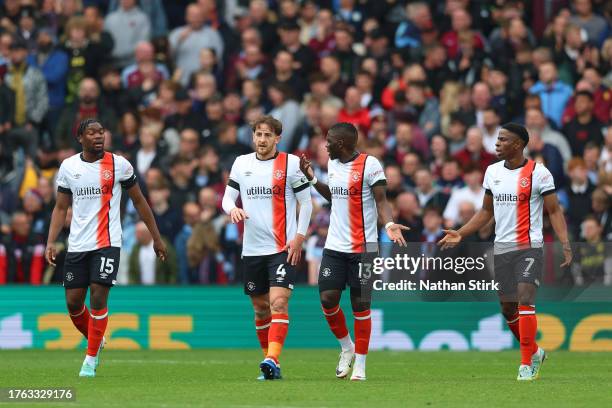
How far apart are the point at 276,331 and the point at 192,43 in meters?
13.7

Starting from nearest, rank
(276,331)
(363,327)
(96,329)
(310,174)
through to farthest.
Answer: (276,331) → (310,174) → (363,327) → (96,329)

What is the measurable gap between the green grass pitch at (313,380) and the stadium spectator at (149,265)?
2181 mm

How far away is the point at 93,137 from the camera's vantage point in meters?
15.5

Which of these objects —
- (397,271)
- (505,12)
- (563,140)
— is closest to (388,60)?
(505,12)

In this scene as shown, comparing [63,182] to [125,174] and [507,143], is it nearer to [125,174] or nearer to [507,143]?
[125,174]

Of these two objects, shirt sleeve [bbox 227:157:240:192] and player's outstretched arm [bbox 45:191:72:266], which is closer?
shirt sleeve [bbox 227:157:240:192]

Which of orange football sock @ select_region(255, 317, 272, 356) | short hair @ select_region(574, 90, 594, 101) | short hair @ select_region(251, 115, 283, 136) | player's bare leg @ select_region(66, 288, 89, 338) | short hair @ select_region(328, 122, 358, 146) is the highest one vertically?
short hair @ select_region(574, 90, 594, 101)

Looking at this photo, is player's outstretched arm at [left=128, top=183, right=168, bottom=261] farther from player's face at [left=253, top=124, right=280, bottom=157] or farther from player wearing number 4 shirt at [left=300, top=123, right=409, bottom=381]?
player wearing number 4 shirt at [left=300, top=123, right=409, bottom=381]

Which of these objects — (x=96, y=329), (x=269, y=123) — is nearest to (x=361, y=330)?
(x=269, y=123)

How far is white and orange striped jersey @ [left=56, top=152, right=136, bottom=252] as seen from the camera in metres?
15.6

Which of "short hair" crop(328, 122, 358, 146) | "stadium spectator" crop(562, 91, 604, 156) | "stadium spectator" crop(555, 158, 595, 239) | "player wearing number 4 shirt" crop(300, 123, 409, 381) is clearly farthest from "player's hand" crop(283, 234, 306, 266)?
"stadium spectator" crop(562, 91, 604, 156)

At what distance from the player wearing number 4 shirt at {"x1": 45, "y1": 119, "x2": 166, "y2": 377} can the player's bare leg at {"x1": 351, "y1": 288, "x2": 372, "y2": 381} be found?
6.84 feet

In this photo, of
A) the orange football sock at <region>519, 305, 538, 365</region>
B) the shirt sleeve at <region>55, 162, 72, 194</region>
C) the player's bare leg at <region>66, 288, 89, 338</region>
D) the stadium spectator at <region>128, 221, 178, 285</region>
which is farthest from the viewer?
the stadium spectator at <region>128, 221, 178, 285</region>

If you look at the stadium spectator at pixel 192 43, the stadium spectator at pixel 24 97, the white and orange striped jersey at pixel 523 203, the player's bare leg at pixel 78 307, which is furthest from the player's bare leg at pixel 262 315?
the stadium spectator at pixel 192 43
